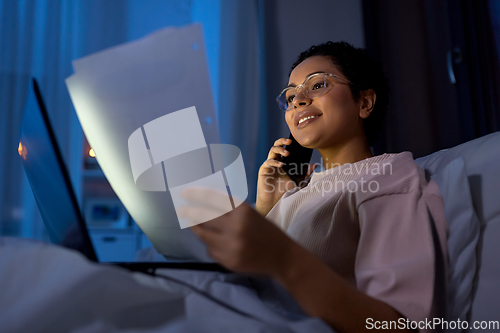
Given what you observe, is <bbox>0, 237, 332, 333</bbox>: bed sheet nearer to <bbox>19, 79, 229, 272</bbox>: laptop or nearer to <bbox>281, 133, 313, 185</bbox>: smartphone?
<bbox>19, 79, 229, 272</bbox>: laptop

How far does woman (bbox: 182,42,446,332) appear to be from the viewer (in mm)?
380

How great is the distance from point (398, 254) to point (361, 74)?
24.0 inches

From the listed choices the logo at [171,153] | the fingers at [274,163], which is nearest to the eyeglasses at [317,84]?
the fingers at [274,163]

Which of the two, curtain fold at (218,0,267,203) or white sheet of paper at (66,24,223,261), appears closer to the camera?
white sheet of paper at (66,24,223,261)

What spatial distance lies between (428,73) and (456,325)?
138 centimetres

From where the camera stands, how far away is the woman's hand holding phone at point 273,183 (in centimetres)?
107

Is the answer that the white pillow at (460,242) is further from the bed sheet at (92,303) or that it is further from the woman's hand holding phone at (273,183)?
the woman's hand holding phone at (273,183)

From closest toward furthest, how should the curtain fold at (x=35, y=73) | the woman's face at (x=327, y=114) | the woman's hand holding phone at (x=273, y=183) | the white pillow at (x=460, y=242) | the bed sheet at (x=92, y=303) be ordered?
1. the bed sheet at (x=92, y=303)
2. the white pillow at (x=460, y=242)
3. the woman's face at (x=327, y=114)
4. the woman's hand holding phone at (x=273, y=183)
5. the curtain fold at (x=35, y=73)

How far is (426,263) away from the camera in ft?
1.72

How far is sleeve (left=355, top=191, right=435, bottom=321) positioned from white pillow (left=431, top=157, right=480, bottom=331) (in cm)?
12

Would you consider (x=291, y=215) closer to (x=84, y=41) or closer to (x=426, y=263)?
(x=426, y=263)

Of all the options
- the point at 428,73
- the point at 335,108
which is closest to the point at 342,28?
the point at 428,73

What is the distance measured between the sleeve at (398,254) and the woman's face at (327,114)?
32 centimetres

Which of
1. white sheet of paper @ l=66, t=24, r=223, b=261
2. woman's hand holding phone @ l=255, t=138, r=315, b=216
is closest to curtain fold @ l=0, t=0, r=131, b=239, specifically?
woman's hand holding phone @ l=255, t=138, r=315, b=216
